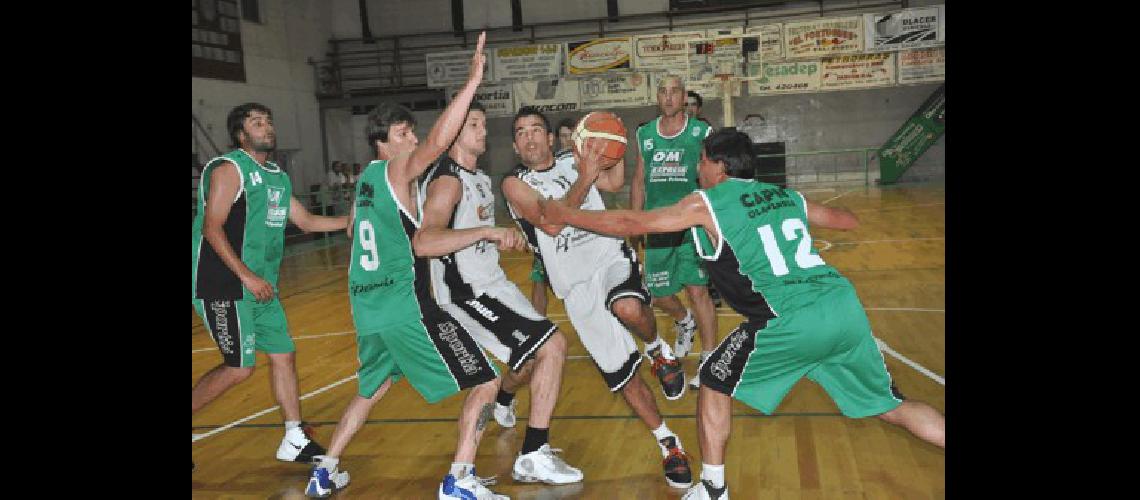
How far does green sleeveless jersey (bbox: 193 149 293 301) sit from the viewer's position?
14.8ft

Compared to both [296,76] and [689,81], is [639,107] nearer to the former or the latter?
[689,81]

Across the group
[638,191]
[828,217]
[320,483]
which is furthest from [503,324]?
[638,191]

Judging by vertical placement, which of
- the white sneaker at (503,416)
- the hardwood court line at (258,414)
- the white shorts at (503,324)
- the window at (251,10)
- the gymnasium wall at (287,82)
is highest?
the window at (251,10)

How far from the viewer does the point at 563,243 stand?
493cm

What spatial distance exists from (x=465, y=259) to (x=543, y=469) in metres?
1.11

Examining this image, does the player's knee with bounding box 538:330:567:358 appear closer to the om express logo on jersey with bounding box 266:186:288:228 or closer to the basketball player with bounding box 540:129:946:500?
the basketball player with bounding box 540:129:946:500

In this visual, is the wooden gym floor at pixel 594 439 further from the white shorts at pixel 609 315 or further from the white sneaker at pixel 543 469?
the white shorts at pixel 609 315

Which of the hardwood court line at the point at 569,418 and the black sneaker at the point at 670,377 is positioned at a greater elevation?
the black sneaker at the point at 670,377

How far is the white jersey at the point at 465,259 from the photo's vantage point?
434 centimetres

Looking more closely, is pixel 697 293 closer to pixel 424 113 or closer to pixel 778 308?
pixel 778 308

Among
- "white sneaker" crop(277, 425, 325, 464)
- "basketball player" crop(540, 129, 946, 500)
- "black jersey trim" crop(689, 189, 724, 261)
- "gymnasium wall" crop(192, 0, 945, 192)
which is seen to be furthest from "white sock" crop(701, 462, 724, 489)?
"gymnasium wall" crop(192, 0, 945, 192)

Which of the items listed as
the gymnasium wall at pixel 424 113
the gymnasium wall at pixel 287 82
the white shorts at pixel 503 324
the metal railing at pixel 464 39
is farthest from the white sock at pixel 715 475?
the metal railing at pixel 464 39

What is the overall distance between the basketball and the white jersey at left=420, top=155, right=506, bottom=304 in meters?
0.55
